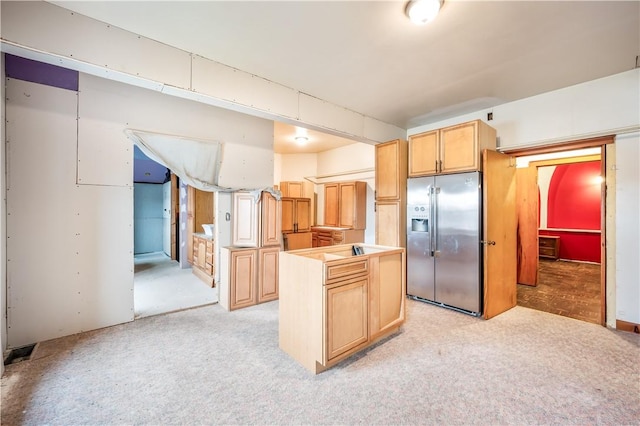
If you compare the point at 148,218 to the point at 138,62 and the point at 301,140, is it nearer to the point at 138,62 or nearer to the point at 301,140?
the point at 301,140

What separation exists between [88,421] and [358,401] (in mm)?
1792

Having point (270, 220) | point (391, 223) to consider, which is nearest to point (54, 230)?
point (270, 220)

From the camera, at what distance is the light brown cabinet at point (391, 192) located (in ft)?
14.4

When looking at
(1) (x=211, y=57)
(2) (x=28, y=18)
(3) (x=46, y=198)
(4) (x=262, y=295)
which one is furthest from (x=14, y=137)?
(4) (x=262, y=295)

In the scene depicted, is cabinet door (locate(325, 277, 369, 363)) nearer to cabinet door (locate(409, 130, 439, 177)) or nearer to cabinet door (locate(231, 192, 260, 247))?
cabinet door (locate(231, 192, 260, 247))

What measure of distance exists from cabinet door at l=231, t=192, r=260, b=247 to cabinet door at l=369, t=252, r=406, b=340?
2.09m

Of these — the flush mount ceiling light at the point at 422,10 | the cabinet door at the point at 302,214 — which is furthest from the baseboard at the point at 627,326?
the cabinet door at the point at 302,214

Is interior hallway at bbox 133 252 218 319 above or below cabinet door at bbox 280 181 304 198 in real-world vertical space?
below

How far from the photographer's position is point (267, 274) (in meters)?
4.07

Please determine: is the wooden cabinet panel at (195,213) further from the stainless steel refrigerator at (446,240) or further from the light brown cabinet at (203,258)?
the stainless steel refrigerator at (446,240)

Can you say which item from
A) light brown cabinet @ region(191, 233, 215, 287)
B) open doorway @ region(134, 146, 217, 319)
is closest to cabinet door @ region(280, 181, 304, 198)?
light brown cabinet @ region(191, 233, 215, 287)

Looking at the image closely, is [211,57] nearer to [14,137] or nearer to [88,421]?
[14,137]

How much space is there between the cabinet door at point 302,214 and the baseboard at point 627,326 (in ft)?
16.4

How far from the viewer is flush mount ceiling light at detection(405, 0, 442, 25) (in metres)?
2.04
